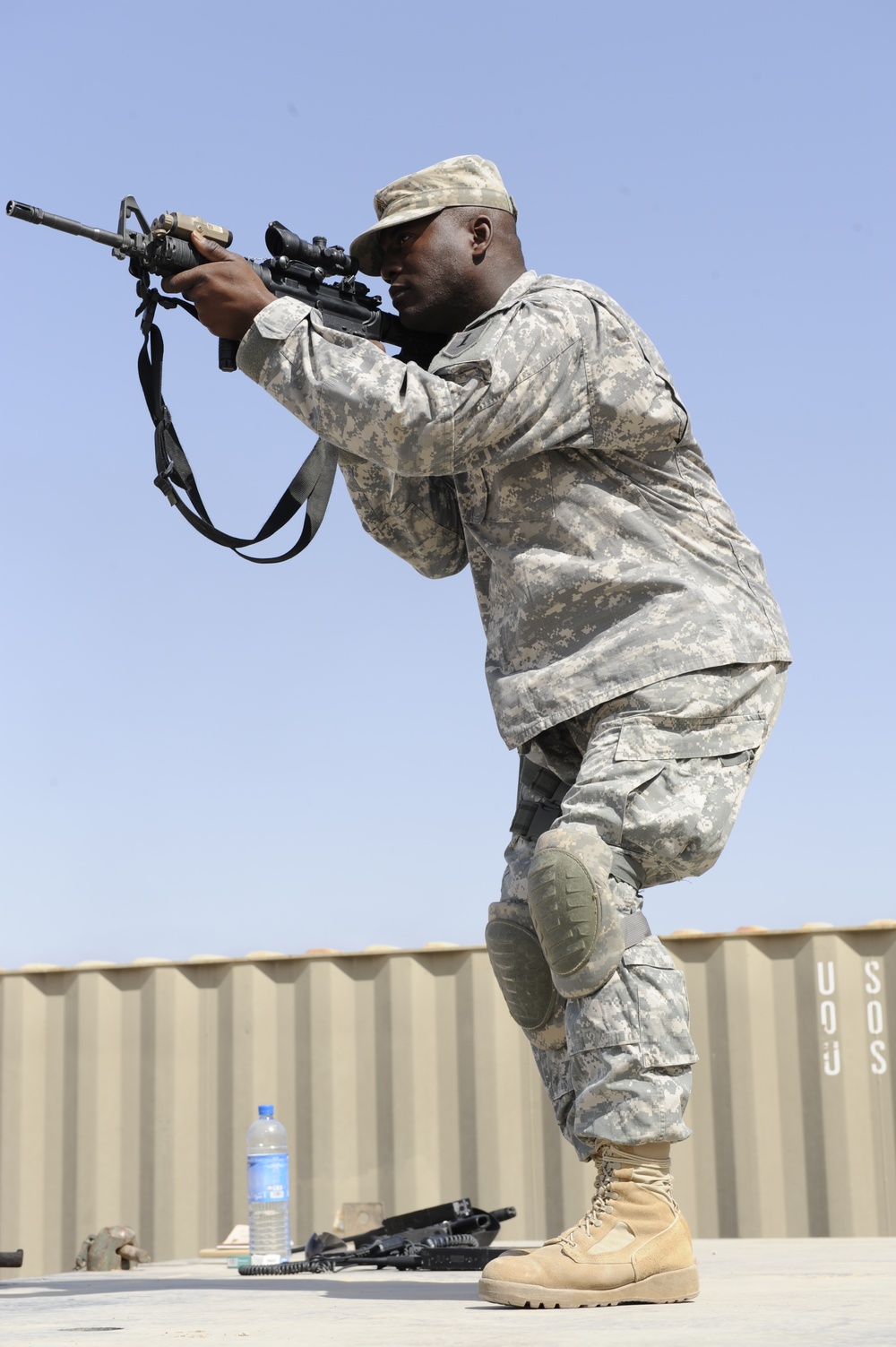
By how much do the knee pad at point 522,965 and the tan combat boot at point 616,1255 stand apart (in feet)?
1.19

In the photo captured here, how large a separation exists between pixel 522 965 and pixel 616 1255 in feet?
1.87

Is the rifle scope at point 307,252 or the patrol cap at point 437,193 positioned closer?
the patrol cap at point 437,193

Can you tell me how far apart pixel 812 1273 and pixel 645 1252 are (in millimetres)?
653

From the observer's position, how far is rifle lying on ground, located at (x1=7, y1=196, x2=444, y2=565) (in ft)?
9.48

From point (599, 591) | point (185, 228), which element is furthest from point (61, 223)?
point (599, 591)

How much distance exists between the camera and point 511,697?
8.83 ft

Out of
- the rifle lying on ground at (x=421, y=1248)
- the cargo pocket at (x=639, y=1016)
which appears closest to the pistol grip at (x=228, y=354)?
the cargo pocket at (x=639, y=1016)

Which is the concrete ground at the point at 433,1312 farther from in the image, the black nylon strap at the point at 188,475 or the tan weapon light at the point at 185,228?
the tan weapon light at the point at 185,228

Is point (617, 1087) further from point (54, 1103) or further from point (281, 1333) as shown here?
point (54, 1103)

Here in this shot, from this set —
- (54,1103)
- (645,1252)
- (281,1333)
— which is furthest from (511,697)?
(54,1103)

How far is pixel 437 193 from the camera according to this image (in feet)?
9.26

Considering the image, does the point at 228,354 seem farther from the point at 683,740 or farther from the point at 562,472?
the point at 683,740

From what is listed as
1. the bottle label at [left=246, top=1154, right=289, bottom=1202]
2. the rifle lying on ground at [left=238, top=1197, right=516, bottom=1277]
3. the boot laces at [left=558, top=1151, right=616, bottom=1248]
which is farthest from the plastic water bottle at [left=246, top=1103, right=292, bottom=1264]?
the boot laces at [left=558, top=1151, right=616, bottom=1248]

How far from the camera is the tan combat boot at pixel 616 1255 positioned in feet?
7.52
